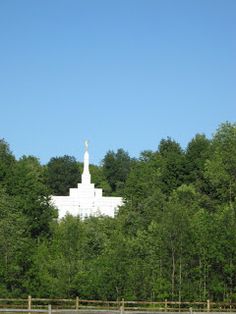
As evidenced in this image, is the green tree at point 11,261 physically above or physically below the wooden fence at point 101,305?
above

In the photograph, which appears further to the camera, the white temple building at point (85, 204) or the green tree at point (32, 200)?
the white temple building at point (85, 204)

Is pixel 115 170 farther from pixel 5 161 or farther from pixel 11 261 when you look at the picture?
pixel 11 261

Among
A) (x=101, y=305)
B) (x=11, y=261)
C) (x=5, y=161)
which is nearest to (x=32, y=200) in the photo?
(x=5, y=161)

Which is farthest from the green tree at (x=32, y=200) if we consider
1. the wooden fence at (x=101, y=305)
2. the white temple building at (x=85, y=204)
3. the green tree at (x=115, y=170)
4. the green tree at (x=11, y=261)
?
the green tree at (x=115, y=170)

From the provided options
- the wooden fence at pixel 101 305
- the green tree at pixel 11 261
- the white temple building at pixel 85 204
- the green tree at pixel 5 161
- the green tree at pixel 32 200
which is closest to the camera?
the wooden fence at pixel 101 305

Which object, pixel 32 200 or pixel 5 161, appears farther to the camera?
pixel 5 161

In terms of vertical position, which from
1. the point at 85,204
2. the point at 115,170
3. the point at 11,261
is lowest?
the point at 11,261

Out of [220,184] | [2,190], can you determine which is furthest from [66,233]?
[220,184]

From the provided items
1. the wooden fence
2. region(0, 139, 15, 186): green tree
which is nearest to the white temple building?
region(0, 139, 15, 186): green tree

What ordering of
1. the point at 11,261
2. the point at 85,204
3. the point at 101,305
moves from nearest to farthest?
the point at 101,305
the point at 11,261
the point at 85,204

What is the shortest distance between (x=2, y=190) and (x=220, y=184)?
26.6 metres

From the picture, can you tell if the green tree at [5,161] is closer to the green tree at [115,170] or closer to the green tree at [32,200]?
the green tree at [32,200]

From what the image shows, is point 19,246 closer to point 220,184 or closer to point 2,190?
point 2,190

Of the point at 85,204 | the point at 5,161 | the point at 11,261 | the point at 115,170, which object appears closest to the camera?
the point at 11,261
